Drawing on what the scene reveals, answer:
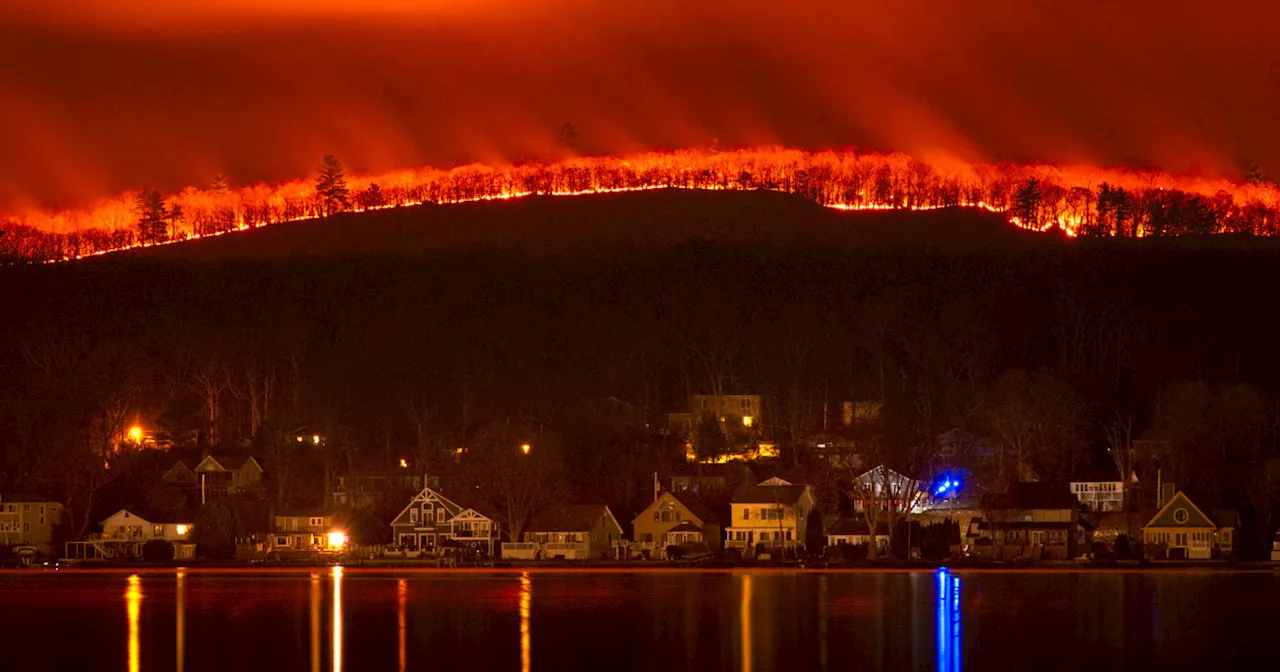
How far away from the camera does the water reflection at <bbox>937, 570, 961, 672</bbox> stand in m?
56.2

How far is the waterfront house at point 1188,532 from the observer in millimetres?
95000

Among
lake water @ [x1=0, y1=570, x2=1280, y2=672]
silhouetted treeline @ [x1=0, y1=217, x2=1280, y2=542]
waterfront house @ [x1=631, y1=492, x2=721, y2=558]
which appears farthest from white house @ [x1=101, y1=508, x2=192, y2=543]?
waterfront house @ [x1=631, y1=492, x2=721, y2=558]

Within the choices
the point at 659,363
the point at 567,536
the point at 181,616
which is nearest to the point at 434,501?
the point at 567,536

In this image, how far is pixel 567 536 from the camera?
10225 centimetres

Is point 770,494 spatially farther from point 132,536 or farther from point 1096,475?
point 132,536

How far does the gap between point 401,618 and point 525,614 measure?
16.2 feet

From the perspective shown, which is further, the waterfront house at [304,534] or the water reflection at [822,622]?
the waterfront house at [304,534]

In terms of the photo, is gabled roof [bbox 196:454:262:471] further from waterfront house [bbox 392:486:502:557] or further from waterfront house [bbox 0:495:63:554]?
waterfront house [bbox 392:486:502:557]

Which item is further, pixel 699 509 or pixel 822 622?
pixel 699 509

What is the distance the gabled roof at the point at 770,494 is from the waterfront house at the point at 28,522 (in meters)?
43.1

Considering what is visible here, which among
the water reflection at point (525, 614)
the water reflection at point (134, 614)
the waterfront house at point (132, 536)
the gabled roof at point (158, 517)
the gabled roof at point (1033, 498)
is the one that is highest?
the gabled roof at point (1033, 498)

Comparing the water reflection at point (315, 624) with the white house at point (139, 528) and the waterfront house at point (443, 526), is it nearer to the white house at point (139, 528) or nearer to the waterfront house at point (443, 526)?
the waterfront house at point (443, 526)

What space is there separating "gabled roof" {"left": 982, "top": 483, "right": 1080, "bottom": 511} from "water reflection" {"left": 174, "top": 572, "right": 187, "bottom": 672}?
45585mm

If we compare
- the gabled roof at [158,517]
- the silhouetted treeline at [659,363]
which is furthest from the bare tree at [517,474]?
the gabled roof at [158,517]
